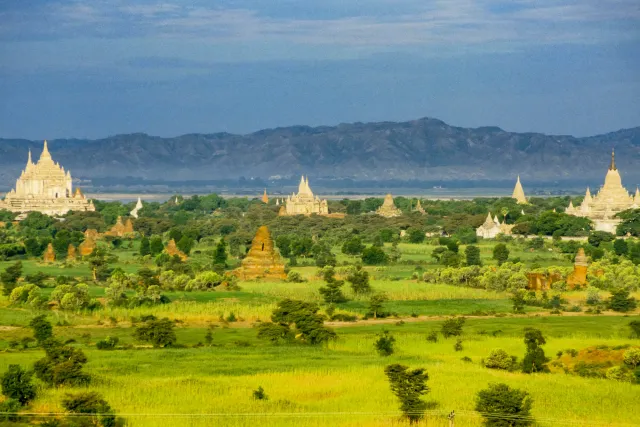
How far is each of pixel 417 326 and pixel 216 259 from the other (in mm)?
30627

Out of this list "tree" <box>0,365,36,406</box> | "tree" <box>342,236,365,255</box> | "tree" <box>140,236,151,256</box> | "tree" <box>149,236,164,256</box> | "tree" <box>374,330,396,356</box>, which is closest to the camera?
"tree" <box>0,365,36,406</box>

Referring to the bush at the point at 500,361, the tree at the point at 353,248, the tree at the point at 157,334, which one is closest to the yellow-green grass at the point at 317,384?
the bush at the point at 500,361

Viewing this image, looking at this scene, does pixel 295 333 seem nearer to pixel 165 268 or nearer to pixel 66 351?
pixel 66 351

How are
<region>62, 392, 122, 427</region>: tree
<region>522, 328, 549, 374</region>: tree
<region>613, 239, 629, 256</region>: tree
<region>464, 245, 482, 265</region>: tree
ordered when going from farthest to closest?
<region>613, 239, 629, 256</region>: tree
<region>464, 245, 482, 265</region>: tree
<region>522, 328, 549, 374</region>: tree
<region>62, 392, 122, 427</region>: tree

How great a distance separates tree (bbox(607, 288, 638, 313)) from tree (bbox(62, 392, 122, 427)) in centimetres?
3265

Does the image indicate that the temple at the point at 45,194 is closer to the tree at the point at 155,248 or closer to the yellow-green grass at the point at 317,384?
the tree at the point at 155,248

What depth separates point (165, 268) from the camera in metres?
79.4

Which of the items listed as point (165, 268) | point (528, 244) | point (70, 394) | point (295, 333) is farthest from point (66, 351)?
point (528, 244)

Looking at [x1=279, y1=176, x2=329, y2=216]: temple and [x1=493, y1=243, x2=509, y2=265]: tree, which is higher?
[x1=279, y1=176, x2=329, y2=216]: temple

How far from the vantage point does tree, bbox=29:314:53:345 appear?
2021 inches

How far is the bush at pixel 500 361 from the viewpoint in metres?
46.2

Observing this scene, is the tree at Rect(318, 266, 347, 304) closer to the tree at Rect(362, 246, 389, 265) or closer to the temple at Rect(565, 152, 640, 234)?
the tree at Rect(362, 246, 389, 265)

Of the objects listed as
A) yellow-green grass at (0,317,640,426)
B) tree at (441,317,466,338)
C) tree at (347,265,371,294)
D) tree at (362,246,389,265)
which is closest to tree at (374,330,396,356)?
yellow-green grass at (0,317,640,426)

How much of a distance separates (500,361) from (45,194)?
11075 cm
